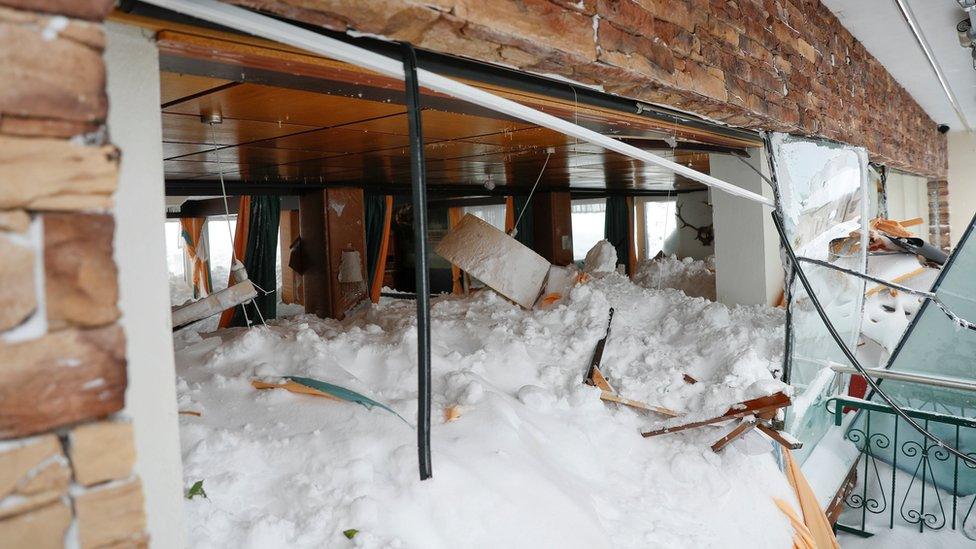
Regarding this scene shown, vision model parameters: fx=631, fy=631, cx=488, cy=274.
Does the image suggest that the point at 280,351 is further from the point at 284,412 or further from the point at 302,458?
the point at 302,458

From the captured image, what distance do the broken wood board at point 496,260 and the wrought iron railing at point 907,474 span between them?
5.53 ft

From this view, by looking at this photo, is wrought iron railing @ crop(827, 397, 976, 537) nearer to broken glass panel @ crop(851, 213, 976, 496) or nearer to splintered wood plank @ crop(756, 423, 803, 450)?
broken glass panel @ crop(851, 213, 976, 496)

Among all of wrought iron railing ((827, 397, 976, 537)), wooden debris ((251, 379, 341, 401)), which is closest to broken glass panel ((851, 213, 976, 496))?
wrought iron railing ((827, 397, 976, 537))

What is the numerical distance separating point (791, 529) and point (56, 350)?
242 cm

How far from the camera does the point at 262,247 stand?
6.18 metres

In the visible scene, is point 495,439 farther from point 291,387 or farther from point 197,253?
point 197,253

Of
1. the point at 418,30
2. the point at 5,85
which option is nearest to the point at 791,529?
the point at 418,30

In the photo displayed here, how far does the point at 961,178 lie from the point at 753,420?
9.54 meters

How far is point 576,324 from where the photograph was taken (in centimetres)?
324

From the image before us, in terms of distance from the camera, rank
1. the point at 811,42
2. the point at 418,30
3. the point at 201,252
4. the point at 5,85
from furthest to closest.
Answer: the point at 201,252, the point at 811,42, the point at 418,30, the point at 5,85

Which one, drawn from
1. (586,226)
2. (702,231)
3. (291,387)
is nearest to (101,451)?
(291,387)

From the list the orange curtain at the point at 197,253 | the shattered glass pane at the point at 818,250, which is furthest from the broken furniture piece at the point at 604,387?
the orange curtain at the point at 197,253

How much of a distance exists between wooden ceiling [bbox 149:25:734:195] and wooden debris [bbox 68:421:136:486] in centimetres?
67

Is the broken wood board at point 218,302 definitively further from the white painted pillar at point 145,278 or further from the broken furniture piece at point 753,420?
the broken furniture piece at point 753,420
